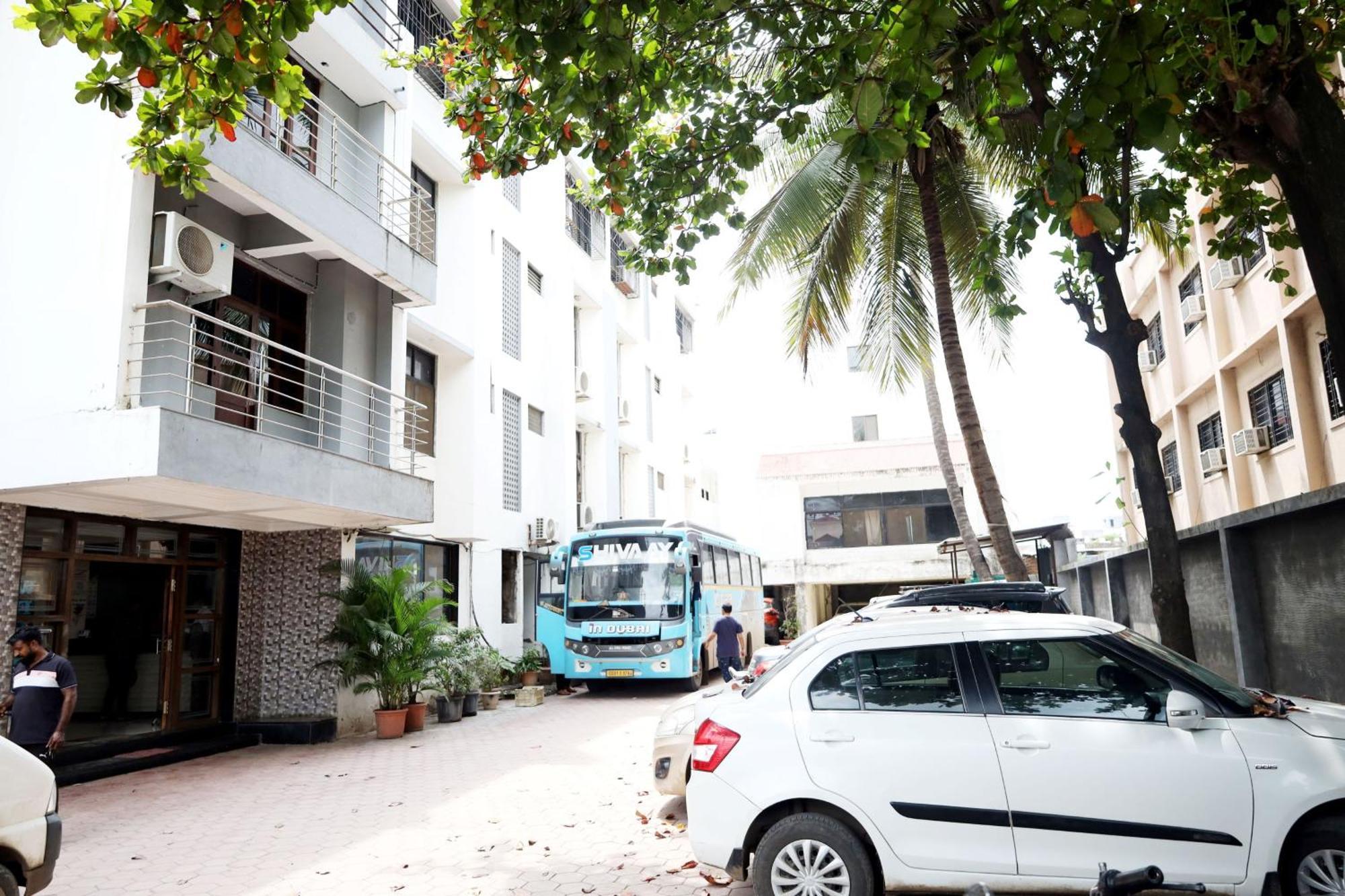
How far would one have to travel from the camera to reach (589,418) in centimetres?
2492

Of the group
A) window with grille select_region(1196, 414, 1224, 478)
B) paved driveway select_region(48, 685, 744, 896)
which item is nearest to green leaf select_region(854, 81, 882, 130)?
paved driveway select_region(48, 685, 744, 896)

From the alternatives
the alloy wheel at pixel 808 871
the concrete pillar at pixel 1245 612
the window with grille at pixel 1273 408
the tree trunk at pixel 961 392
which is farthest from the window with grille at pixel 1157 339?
the alloy wheel at pixel 808 871

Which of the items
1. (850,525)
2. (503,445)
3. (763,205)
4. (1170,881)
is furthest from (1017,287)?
(850,525)

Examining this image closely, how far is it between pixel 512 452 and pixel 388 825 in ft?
42.4

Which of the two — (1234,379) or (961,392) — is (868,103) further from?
(1234,379)

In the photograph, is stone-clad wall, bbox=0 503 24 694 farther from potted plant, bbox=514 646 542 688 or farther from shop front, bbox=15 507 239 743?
potted plant, bbox=514 646 542 688

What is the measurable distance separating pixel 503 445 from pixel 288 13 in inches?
588

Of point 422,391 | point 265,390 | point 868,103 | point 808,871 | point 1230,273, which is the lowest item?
point 808,871

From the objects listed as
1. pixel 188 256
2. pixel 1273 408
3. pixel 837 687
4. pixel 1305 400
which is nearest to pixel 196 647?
pixel 188 256

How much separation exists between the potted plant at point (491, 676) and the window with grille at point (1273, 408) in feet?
41.7

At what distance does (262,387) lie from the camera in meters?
9.76

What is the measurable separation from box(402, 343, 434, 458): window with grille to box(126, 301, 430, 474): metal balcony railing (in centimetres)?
216

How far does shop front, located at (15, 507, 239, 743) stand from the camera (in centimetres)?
1002

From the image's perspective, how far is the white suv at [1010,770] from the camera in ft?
14.3
